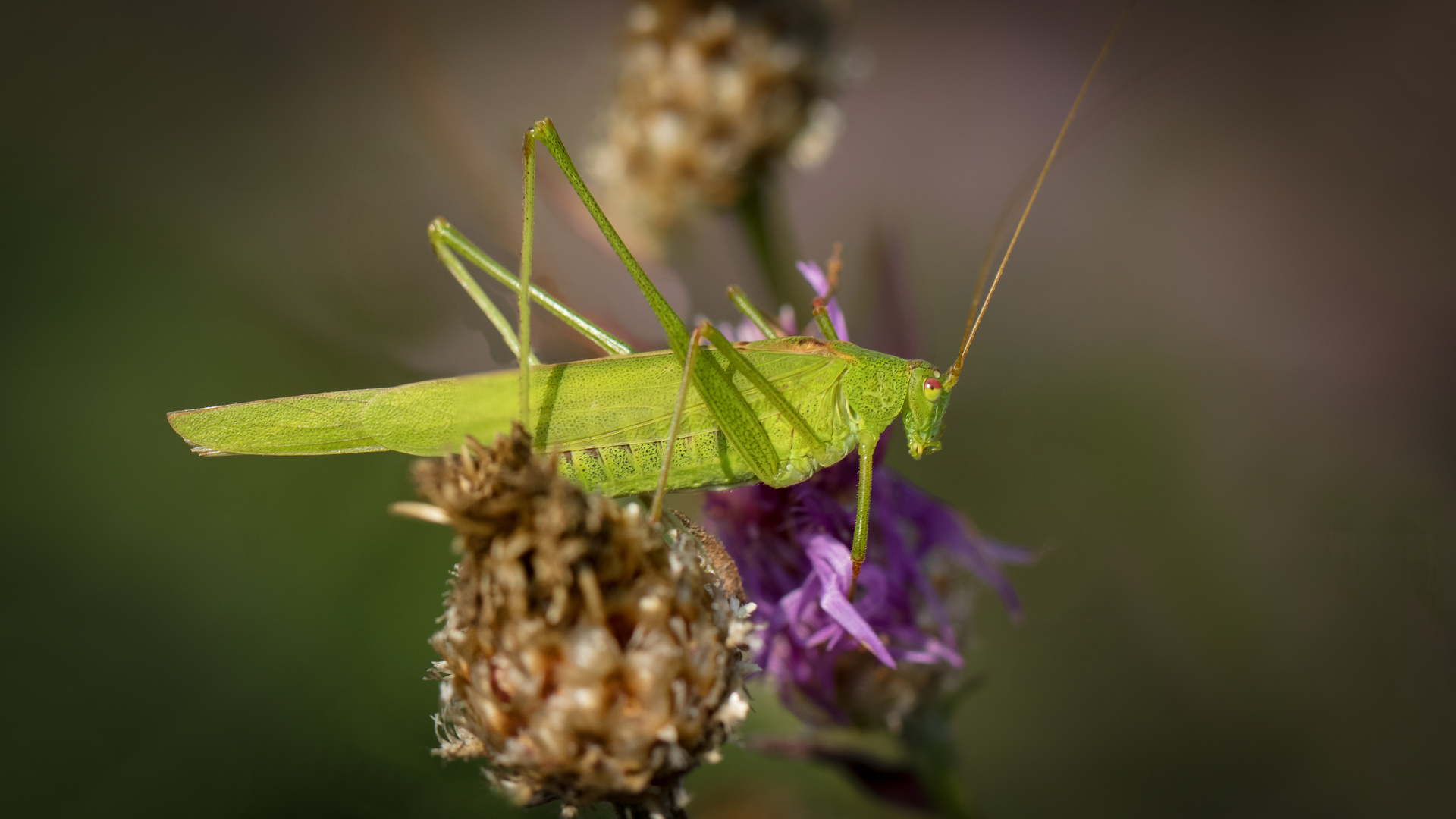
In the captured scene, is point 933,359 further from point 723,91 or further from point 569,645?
point 569,645

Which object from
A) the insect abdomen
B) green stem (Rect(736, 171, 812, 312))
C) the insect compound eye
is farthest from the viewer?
Answer: green stem (Rect(736, 171, 812, 312))

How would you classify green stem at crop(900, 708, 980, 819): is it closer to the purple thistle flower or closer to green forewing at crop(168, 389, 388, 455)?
the purple thistle flower

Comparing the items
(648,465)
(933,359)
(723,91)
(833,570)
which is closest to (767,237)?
(723,91)

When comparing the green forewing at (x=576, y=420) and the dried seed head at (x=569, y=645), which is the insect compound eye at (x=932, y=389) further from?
the dried seed head at (x=569, y=645)

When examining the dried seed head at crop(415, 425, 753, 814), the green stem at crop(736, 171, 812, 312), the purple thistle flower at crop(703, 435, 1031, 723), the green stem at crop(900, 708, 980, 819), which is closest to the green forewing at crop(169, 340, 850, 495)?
the purple thistle flower at crop(703, 435, 1031, 723)

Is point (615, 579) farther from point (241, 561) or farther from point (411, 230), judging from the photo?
point (411, 230)
